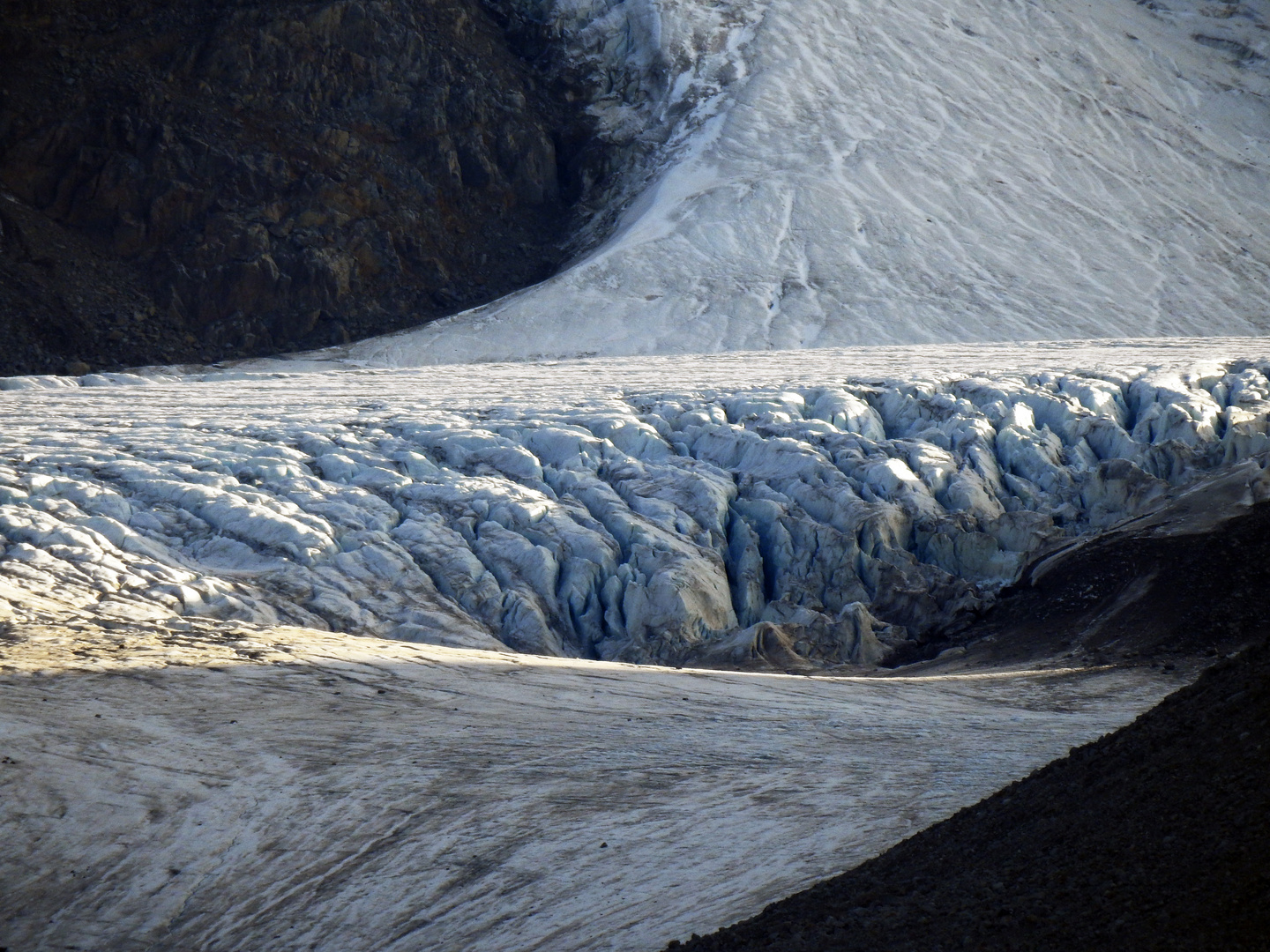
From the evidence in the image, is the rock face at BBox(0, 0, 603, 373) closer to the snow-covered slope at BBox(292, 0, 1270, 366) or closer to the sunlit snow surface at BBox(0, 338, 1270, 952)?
the snow-covered slope at BBox(292, 0, 1270, 366)

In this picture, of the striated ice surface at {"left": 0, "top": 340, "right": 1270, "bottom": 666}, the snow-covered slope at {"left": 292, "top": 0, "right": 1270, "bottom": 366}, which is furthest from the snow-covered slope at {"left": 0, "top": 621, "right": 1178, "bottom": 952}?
the snow-covered slope at {"left": 292, "top": 0, "right": 1270, "bottom": 366}

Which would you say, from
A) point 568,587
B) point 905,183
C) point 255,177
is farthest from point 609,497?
point 905,183

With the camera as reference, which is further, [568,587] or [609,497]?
[609,497]

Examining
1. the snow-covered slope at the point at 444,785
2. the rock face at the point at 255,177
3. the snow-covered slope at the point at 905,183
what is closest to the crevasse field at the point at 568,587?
the snow-covered slope at the point at 444,785

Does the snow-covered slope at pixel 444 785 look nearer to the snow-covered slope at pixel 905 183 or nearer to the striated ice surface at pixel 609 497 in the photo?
the striated ice surface at pixel 609 497

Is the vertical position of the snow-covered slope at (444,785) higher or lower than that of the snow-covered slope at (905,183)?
lower

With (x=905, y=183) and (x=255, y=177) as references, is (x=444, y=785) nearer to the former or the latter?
(x=255, y=177)
